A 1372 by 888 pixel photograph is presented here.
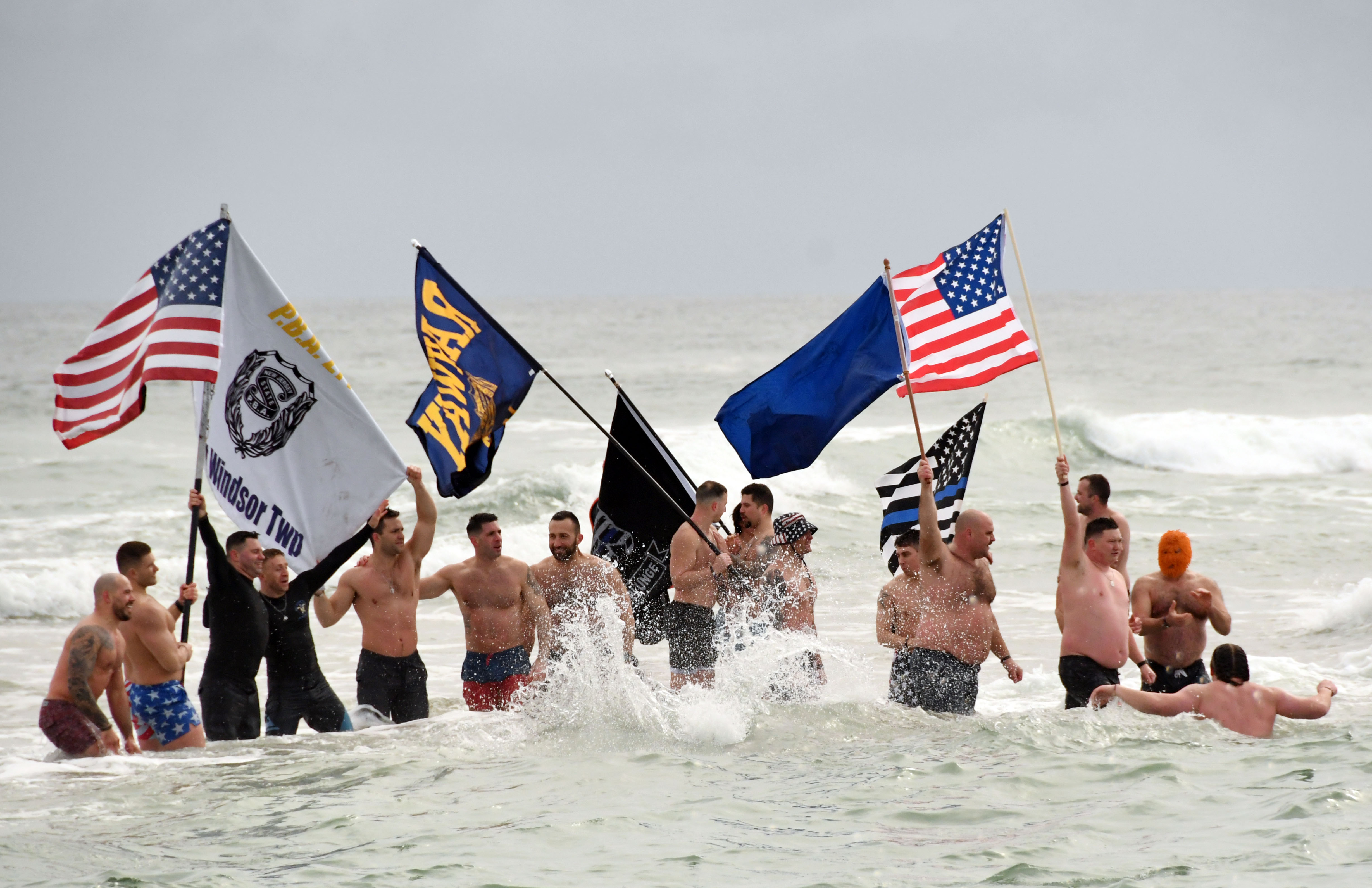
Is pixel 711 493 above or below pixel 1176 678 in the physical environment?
above

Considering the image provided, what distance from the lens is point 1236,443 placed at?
27453 millimetres

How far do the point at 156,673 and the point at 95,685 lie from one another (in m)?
0.37

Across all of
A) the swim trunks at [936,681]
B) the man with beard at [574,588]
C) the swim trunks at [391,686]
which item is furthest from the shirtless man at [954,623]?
the swim trunks at [391,686]

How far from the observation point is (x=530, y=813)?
645cm

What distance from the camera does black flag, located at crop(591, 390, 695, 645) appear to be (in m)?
8.24

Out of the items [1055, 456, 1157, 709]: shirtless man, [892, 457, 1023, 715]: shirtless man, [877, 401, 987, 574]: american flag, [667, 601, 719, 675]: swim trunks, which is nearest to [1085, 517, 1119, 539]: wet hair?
[1055, 456, 1157, 709]: shirtless man

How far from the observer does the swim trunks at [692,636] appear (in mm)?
8602

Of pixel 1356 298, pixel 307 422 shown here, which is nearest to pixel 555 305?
pixel 1356 298

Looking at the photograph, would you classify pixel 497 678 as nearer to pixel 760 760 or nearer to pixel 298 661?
pixel 298 661

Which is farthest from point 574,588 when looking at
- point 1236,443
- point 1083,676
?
point 1236,443

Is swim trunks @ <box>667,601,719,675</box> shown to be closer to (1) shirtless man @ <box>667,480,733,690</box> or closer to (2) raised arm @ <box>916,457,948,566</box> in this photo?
(1) shirtless man @ <box>667,480,733,690</box>

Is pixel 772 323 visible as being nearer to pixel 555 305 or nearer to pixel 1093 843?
pixel 555 305

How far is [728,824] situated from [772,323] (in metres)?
81.1

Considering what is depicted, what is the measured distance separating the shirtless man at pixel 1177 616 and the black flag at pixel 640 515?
279 centimetres
